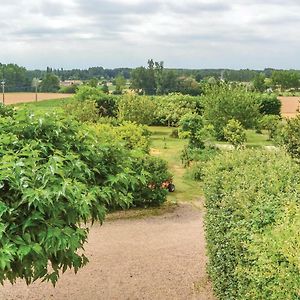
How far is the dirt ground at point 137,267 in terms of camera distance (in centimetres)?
908

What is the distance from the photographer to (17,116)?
597 cm

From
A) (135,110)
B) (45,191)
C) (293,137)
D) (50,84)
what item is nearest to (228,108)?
(135,110)

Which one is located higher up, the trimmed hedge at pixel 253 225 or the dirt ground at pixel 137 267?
the trimmed hedge at pixel 253 225

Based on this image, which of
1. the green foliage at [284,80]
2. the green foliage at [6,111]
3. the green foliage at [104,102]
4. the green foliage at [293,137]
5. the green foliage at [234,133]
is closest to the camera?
the green foliage at [6,111]

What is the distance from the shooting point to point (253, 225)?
5.61 metres

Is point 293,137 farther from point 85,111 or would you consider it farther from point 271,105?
point 271,105

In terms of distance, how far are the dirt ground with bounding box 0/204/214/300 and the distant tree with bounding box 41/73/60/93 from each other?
63.8 m

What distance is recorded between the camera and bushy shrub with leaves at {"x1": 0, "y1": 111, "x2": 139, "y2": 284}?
4.66 m

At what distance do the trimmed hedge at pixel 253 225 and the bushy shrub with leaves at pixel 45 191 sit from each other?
1523 millimetres

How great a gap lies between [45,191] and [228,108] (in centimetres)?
2699

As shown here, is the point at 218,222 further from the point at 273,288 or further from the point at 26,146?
the point at 26,146

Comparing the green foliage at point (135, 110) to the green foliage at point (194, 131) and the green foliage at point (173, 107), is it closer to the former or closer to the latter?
the green foliage at point (173, 107)

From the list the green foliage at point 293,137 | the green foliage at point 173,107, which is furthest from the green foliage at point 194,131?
the green foliage at point 173,107

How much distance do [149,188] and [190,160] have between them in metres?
7.73
